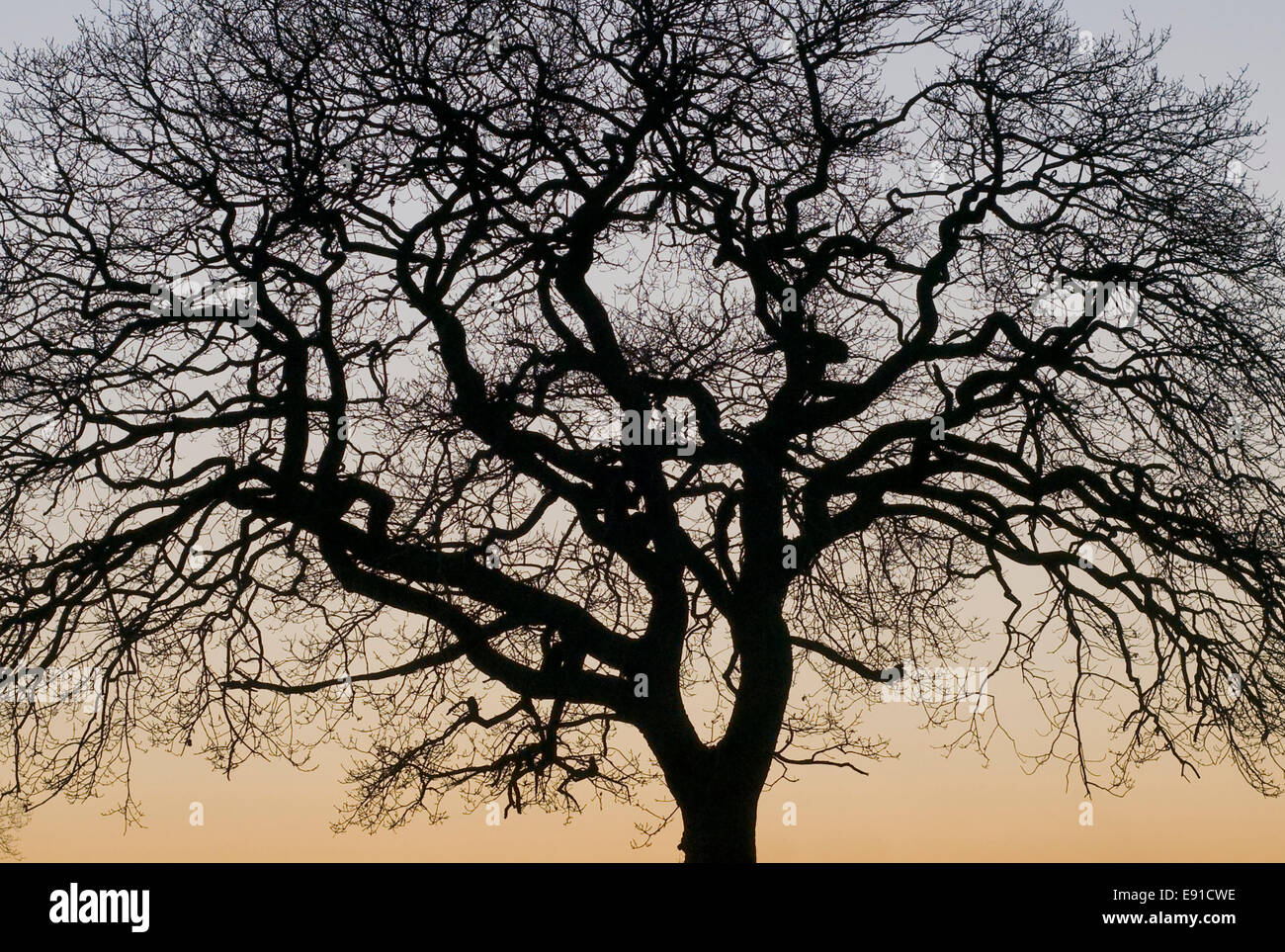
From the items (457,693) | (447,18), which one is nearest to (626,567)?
(457,693)

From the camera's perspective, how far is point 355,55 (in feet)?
28.3

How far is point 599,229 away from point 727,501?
214cm

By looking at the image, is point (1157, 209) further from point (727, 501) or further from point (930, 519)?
point (727, 501)

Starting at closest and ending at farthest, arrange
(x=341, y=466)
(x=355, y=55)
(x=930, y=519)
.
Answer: (x=355, y=55) < (x=341, y=466) < (x=930, y=519)

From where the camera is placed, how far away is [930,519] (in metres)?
10.8

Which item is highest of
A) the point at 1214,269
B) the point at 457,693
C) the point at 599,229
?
the point at 599,229

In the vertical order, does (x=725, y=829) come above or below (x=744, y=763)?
below

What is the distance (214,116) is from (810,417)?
176 inches
